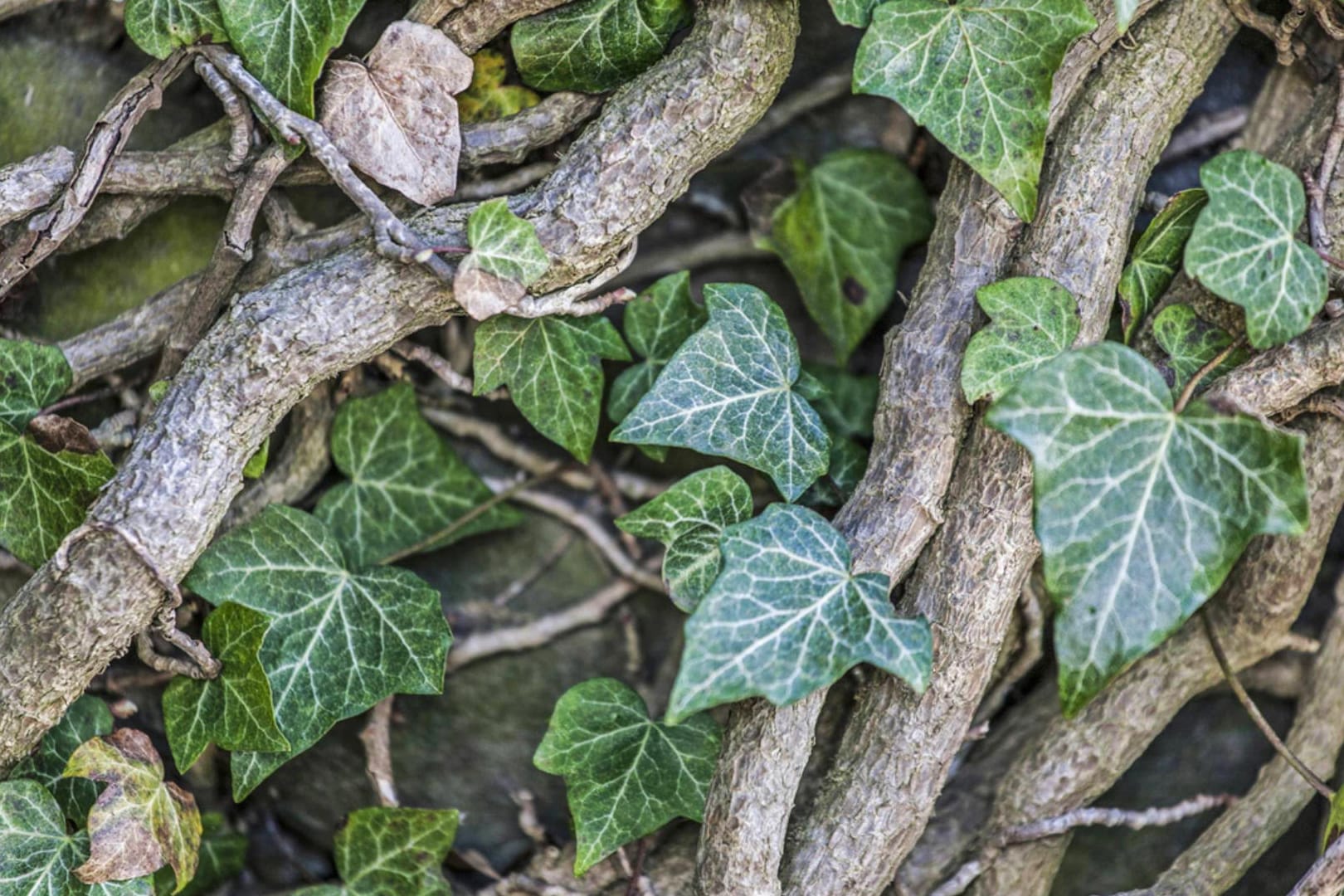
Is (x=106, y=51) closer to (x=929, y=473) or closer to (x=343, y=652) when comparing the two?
(x=343, y=652)

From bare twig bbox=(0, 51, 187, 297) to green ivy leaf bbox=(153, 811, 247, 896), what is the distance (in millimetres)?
597

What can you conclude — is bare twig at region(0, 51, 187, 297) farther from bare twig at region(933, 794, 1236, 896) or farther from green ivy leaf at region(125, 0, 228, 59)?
bare twig at region(933, 794, 1236, 896)

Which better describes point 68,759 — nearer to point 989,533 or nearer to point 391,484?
point 391,484

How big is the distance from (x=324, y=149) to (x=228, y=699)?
1.68 ft

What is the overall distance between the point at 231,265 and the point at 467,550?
41 centimetres

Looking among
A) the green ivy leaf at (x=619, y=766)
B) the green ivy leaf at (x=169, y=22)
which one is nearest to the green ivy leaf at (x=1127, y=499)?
the green ivy leaf at (x=619, y=766)

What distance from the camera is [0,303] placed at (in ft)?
3.43

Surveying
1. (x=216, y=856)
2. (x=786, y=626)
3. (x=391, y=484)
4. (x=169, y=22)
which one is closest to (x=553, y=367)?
(x=391, y=484)

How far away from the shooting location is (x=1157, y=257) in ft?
3.14

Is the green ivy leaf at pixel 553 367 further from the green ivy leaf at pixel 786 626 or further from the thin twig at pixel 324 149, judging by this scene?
the green ivy leaf at pixel 786 626

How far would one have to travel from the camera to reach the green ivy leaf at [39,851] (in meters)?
0.91

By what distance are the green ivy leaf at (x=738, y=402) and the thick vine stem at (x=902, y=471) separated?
0.23 ft

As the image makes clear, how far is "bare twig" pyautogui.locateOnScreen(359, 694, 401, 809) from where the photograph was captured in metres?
1.13

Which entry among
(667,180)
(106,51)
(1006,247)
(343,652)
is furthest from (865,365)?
(106,51)
